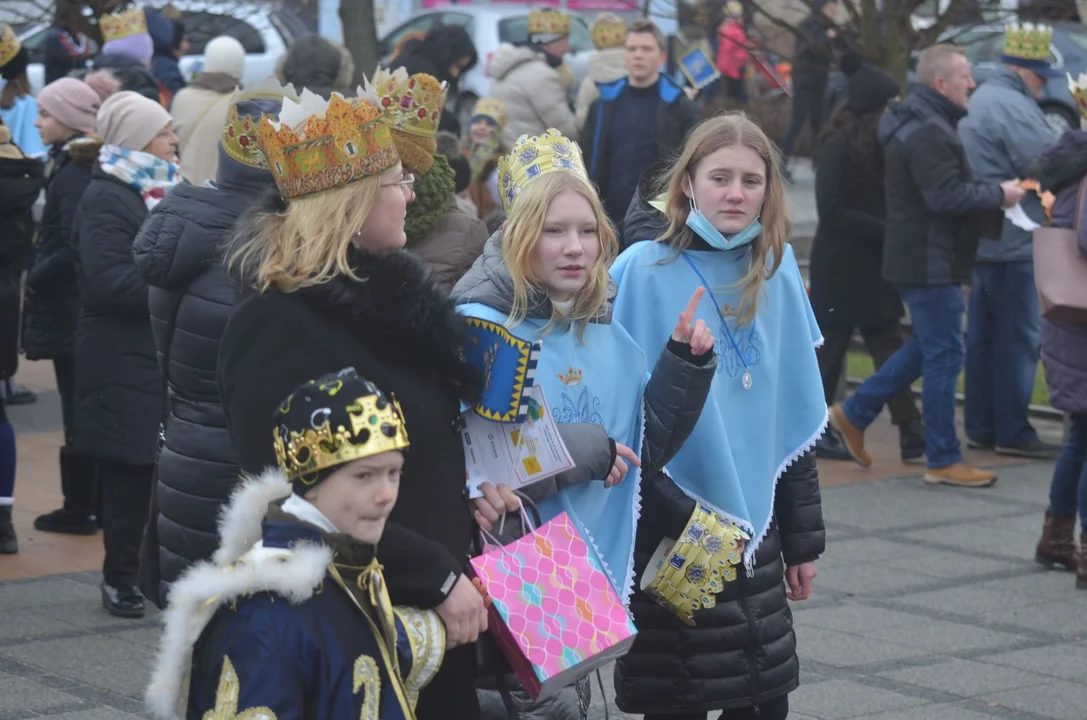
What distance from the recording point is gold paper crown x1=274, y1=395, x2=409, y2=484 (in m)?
2.76

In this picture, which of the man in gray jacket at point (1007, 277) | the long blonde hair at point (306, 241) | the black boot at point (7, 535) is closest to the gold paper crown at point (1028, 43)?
the man in gray jacket at point (1007, 277)

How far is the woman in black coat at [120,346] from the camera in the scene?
6.56m

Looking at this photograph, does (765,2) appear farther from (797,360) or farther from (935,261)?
(797,360)

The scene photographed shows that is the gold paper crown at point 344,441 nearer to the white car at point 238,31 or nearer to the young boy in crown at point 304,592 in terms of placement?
the young boy in crown at point 304,592

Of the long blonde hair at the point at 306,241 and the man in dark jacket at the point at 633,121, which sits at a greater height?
the long blonde hair at the point at 306,241

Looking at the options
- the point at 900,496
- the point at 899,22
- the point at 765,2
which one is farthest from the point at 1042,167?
the point at 765,2

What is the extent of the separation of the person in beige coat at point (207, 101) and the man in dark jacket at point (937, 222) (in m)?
3.72

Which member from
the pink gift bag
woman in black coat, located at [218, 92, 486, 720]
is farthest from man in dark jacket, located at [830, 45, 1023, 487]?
woman in black coat, located at [218, 92, 486, 720]

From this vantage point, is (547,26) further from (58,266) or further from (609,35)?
(58,266)

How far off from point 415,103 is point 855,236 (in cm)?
486

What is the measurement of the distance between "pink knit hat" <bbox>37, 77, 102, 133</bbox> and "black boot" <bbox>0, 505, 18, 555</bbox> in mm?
1926

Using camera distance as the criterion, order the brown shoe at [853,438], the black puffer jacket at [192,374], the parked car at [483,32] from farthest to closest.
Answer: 1. the parked car at [483,32]
2. the brown shoe at [853,438]
3. the black puffer jacket at [192,374]

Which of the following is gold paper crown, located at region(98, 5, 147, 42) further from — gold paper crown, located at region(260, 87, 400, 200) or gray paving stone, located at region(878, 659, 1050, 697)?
gold paper crown, located at region(260, 87, 400, 200)

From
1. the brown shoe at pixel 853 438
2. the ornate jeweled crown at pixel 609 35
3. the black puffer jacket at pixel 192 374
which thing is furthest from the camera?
the ornate jeweled crown at pixel 609 35
